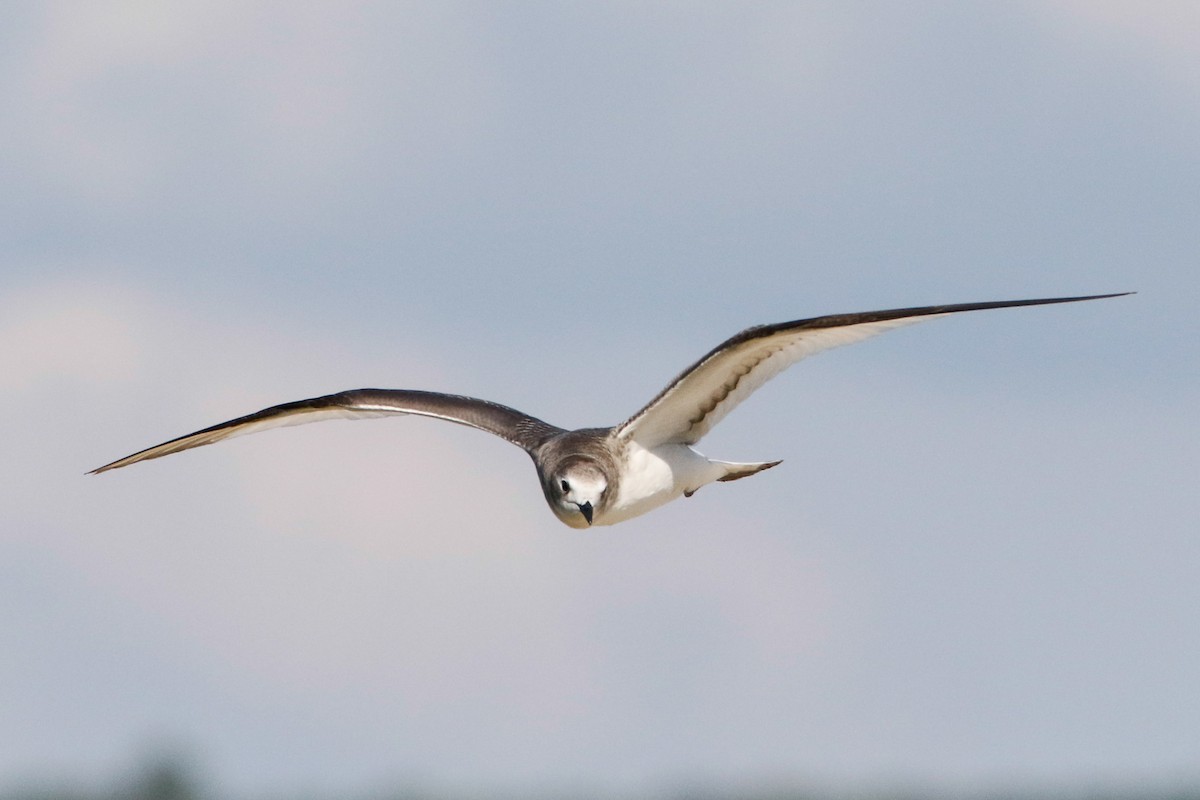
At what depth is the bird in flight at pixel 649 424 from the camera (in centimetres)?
1505

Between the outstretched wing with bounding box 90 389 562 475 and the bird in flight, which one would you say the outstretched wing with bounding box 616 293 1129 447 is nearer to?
the bird in flight

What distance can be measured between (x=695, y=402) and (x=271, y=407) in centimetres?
620

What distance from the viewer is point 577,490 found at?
1609cm

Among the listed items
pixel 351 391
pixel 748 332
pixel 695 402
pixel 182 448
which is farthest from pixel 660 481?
pixel 182 448

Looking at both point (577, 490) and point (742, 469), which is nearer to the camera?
point (577, 490)

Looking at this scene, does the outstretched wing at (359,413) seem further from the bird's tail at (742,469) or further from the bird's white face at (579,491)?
the bird's white face at (579,491)

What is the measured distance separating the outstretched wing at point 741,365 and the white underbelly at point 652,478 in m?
0.15

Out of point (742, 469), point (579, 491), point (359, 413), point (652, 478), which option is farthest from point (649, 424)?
point (359, 413)

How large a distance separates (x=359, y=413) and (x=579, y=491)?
5041 mm

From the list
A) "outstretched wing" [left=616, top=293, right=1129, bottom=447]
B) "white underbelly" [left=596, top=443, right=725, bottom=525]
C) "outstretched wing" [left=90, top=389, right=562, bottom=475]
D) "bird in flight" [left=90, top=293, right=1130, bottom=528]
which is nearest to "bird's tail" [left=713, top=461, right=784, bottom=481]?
"bird in flight" [left=90, top=293, right=1130, bottom=528]

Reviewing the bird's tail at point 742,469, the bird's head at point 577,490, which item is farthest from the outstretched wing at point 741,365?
the bird's tail at point 742,469

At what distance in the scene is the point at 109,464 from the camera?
19.7 m

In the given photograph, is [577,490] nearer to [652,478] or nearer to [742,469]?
[652,478]

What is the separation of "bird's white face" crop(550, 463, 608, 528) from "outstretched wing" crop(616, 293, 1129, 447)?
0.82m
